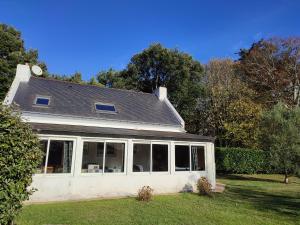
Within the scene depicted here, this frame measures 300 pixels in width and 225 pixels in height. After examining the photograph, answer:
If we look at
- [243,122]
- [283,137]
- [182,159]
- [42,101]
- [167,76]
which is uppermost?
[167,76]

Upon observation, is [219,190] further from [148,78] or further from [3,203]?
[148,78]

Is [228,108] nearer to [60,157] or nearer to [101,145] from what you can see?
[101,145]

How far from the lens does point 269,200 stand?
1455cm

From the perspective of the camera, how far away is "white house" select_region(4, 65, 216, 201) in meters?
13.5

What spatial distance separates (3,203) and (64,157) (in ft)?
26.2

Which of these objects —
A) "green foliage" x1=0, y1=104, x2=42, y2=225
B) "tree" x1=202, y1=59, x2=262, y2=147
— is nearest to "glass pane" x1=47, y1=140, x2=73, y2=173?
"green foliage" x1=0, y1=104, x2=42, y2=225

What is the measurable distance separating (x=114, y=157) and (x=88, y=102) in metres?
6.10

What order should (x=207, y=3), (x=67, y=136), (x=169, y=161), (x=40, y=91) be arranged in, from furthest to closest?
(x=207, y=3) < (x=40, y=91) < (x=169, y=161) < (x=67, y=136)

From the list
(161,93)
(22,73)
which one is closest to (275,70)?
A: (161,93)

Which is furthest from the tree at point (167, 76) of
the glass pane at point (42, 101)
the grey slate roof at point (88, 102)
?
the glass pane at point (42, 101)

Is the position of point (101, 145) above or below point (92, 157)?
above

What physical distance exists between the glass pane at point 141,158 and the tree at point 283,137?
11991mm

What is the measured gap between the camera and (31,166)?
6793 mm

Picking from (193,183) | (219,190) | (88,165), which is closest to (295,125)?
(219,190)
